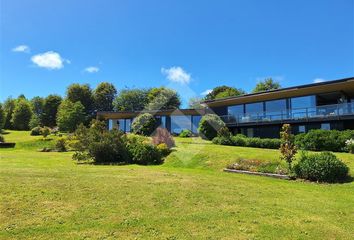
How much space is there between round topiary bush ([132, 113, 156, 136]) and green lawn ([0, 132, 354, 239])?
2330 cm

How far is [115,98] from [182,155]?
5767cm

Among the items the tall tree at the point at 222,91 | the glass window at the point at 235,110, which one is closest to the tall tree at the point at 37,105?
the tall tree at the point at 222,91

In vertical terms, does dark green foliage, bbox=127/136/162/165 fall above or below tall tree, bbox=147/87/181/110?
below

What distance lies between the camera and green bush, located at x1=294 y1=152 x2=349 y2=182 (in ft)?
48.5

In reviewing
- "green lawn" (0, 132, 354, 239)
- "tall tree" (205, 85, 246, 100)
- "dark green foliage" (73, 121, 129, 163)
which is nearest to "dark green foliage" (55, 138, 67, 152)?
"dark green foliage" (73, 121, 129, 163)

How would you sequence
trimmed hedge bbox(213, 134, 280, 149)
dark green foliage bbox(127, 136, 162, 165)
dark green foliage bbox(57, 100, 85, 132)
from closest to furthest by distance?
dark green foliage bbox(127, 136, 162, 165) → trimmed hedge bbox(213, 134, 280, 149) → dark green foliage bbox(57, 100, 85, 132)

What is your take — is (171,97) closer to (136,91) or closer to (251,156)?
(136,91)

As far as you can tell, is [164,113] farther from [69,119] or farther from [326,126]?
[326,126]

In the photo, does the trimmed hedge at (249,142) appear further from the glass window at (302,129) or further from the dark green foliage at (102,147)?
the dark green foliage at (102,147)

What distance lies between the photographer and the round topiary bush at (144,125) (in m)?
36.7

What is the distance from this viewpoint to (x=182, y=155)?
874 inches

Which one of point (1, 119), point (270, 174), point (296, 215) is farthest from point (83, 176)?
point (1, 119)

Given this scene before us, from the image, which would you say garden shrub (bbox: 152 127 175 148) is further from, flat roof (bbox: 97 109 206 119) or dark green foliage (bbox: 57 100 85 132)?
dark green foliage (bbox: 57 100 85 132)

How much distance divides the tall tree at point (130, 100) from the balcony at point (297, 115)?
4006 centimetres
